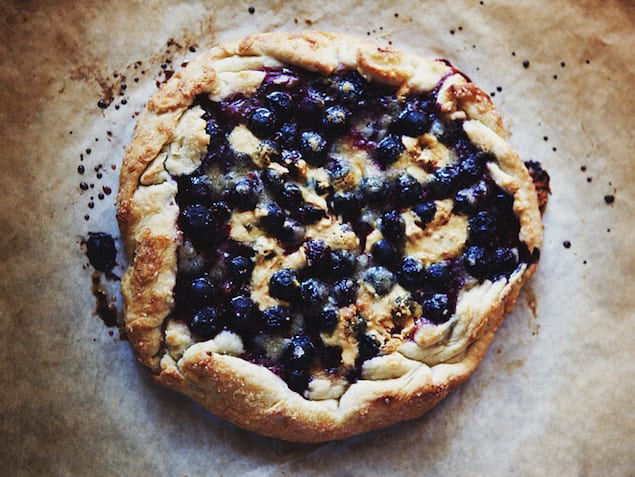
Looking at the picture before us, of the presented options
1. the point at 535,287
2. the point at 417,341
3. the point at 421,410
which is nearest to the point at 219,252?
the point at 417,341

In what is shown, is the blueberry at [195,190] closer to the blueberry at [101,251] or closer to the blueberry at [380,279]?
the blueberry at [101,251]

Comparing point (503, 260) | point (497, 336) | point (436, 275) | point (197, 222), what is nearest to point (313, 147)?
point (197, 222)

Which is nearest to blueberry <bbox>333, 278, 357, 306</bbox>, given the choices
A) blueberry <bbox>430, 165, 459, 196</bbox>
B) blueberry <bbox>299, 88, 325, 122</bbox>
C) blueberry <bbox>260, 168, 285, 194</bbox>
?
blueberry <bbox>260, 168, 285, 194</bbox>

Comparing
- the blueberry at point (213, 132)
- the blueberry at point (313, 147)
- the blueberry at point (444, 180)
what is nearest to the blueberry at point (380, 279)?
the blueberry at point (444, 180)

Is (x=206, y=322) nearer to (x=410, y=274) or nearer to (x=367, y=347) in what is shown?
(x=367, y=347)

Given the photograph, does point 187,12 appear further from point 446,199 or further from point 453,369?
point 453,369
